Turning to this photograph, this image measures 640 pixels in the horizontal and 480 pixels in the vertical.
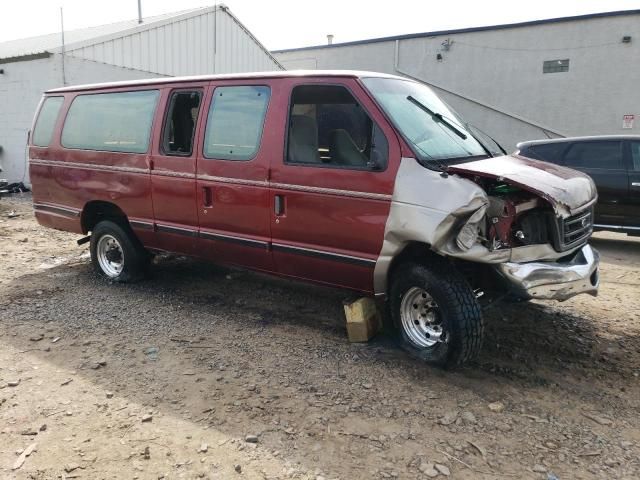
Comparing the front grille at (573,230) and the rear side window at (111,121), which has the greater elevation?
the rear side window at (111,121)

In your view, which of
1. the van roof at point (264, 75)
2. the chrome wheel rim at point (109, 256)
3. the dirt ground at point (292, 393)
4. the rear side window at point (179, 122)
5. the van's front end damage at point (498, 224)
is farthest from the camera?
the chrome wheel rim at point (109, 256)

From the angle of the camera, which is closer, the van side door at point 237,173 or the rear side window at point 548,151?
the van side door at point 237,173

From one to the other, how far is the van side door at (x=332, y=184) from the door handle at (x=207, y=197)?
0.72 m

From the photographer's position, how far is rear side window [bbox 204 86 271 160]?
4.44m

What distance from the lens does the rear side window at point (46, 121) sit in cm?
606

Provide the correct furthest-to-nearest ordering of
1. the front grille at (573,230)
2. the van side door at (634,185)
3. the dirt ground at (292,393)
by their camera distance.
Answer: the van side door at (634,185) < the front grille at (573,230) < the dirt ground at (292,393)

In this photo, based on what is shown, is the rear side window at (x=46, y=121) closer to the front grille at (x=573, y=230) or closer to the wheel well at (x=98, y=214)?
the wheel well at (x=98, y=214)

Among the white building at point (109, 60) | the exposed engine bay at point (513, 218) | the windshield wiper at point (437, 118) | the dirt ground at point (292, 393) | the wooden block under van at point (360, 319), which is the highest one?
the white building at point (109, 60)

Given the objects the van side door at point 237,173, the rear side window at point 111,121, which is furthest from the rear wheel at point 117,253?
the van side door at point 237,173

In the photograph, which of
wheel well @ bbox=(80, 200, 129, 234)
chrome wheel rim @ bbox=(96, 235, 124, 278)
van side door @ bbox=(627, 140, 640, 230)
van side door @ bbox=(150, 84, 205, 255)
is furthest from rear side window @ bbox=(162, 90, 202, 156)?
van side door @ bbox=(627, 140, 640, 230)

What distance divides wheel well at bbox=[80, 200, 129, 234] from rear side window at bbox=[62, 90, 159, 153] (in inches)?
24.7

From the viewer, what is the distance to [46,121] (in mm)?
6160

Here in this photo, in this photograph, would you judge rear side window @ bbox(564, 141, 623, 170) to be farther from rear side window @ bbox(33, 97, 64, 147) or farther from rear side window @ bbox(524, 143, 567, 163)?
rear side window @ bbox(33, 97, 64, 147)

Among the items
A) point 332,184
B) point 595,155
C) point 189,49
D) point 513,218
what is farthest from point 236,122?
point 189,49
